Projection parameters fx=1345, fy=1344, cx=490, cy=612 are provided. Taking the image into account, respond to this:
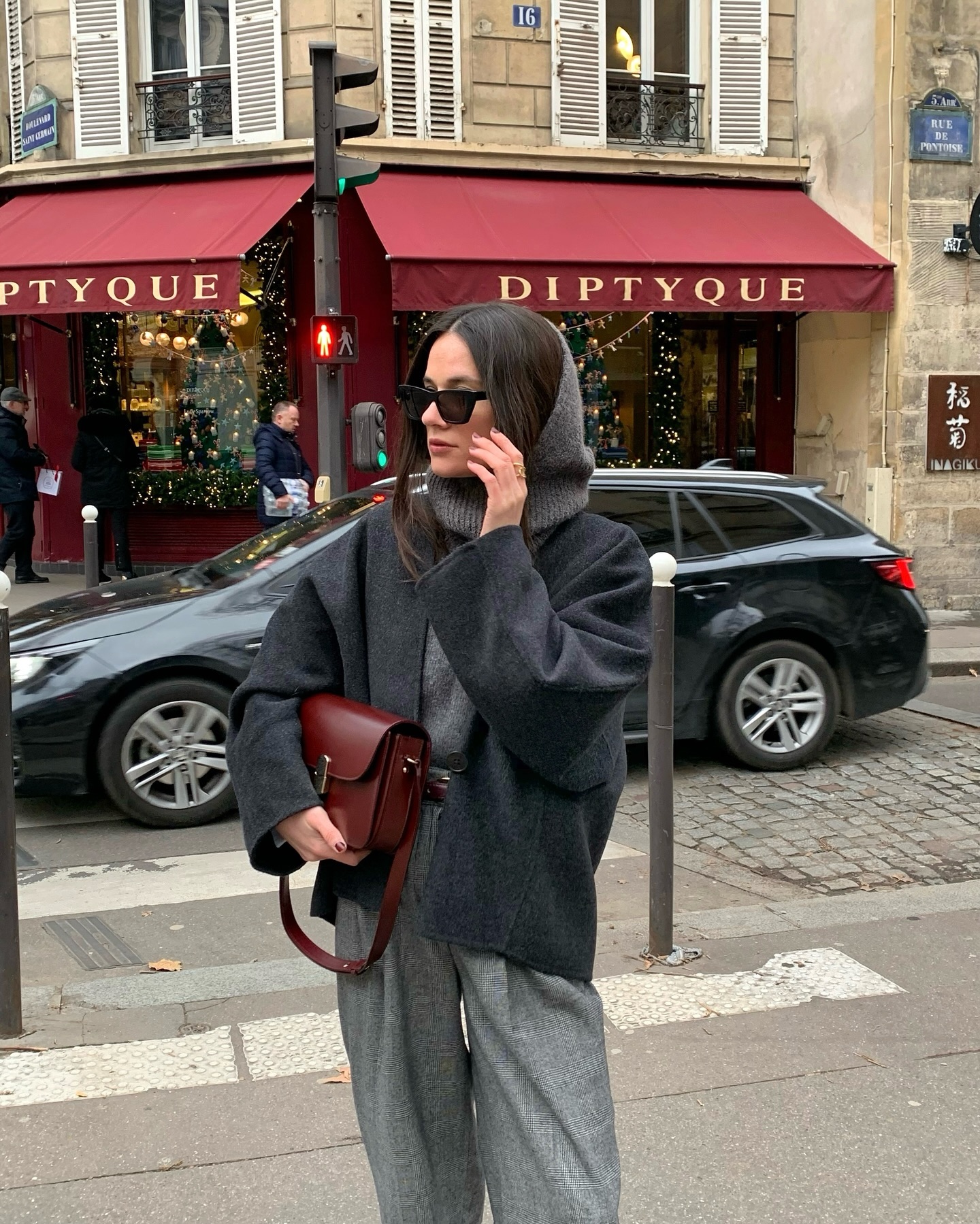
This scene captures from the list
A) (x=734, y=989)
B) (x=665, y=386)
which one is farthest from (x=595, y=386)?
(x=734, y=989)

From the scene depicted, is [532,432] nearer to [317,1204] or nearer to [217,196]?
[317,1204]

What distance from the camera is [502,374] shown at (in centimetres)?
198

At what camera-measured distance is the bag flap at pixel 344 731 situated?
78.3 inches

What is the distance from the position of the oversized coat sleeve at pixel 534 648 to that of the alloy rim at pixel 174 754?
4251 mm

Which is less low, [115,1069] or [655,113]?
[655,113]

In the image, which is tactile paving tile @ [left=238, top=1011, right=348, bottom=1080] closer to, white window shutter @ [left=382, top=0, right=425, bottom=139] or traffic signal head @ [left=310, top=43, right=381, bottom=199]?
traffic signal head @ [left=310, top=43, right=381, bottom=199]

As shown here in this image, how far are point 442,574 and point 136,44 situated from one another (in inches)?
527

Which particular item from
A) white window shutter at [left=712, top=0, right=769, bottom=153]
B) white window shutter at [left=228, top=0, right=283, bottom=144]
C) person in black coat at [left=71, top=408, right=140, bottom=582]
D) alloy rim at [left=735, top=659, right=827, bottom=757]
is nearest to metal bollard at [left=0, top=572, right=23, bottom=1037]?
alloy rim at [left=735, top=659, right=827, bottom=757]

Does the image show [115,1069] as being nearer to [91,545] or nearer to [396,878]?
[396,878]

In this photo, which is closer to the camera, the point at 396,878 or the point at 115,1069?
the point at 396,878

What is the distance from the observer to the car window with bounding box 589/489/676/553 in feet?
22.5

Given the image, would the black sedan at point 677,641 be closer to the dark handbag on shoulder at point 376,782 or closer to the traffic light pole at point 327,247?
the traffic light pole at point 327,247

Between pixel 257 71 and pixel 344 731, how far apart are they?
1238cm

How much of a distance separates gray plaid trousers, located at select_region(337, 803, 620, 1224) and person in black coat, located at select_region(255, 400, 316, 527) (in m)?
9.36
